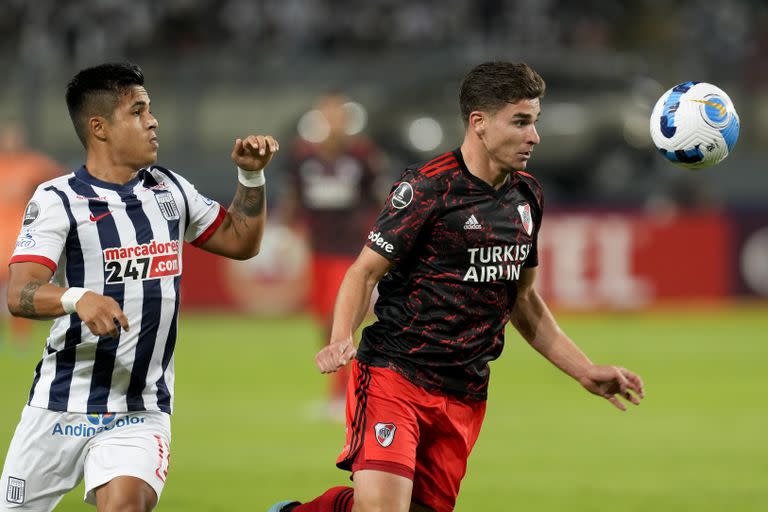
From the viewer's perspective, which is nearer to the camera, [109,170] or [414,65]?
[109,170]

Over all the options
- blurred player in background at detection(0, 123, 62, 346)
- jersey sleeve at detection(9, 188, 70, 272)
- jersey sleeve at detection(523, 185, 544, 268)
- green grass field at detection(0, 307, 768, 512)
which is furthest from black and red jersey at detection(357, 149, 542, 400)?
blurred player in background at detection(0, 123, 62, 346)

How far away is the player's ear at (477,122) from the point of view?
529cm

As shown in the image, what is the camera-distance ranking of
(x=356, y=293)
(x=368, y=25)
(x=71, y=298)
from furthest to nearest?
(x=368, y=25) → (x=356, y=293) → (x=71, y=298)

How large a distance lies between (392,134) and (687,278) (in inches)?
204

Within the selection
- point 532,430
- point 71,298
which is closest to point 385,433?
point 71,298

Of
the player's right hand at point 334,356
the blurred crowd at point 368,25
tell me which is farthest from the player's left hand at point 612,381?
the blurred crowd at point 368,25

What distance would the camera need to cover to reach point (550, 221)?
63.0 feet

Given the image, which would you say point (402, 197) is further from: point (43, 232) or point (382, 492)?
point (43, 232)

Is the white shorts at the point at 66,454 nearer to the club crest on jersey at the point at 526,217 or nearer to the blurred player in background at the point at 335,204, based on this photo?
the club crest on jersey at the point at 526,217

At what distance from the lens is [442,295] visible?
5.29 metres

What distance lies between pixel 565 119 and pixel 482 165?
1642 cm

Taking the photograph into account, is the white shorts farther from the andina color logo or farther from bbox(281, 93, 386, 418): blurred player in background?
bbox(281, 93, 386, 418): blurred player in background

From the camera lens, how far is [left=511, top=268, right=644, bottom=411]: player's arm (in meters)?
5.54

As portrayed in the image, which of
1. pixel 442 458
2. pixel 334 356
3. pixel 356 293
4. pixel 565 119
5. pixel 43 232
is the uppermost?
pixel 565 119
